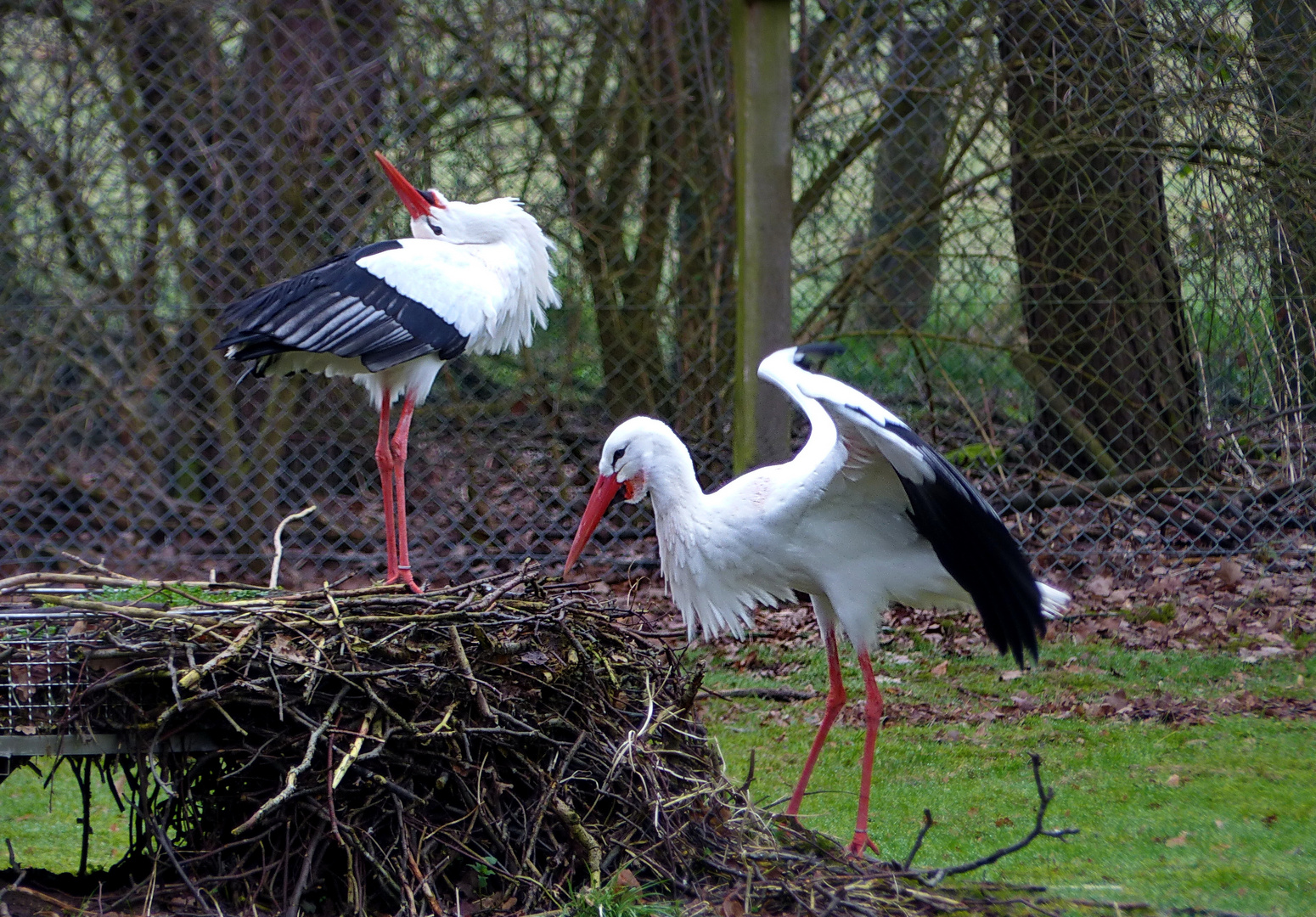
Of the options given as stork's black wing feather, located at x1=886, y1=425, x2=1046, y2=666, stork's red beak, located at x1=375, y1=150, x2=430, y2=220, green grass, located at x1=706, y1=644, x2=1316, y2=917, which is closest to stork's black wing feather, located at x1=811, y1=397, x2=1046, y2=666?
stork's black wing feather, located at x1=886, y1=425, x2=1046, y2=666

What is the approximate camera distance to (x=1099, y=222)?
5863mm

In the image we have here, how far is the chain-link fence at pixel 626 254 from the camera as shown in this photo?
19.0ft

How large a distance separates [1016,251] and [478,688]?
3770 mm

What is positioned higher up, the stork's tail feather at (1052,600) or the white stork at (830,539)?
the white stork at (830,539)

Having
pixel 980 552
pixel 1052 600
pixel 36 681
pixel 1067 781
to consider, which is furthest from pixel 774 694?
pixel 36 681

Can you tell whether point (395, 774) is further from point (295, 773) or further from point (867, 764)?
point (867, 764)

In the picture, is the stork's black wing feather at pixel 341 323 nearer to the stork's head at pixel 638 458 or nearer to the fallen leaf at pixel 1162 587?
the stork's head at pixel 638 458

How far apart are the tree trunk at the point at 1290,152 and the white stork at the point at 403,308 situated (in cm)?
306

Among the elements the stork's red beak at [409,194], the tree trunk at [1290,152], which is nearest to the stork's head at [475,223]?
the stork's red beak at [409,194]

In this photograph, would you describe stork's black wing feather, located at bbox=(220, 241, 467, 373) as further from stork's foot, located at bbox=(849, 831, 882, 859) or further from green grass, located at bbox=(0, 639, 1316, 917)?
stork's foot, located at bbox=(849, 831, 882, 859)

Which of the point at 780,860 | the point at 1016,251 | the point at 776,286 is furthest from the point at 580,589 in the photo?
the point at 1016,251

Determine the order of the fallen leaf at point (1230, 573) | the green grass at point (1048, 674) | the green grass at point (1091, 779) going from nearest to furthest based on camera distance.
Result: the green grass at point (1091, 779) < the green grass at point (1048, 674) < the fallen leaf at point (1230, 573)

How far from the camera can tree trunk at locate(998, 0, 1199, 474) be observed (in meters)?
5.73

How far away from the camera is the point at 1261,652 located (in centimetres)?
549
